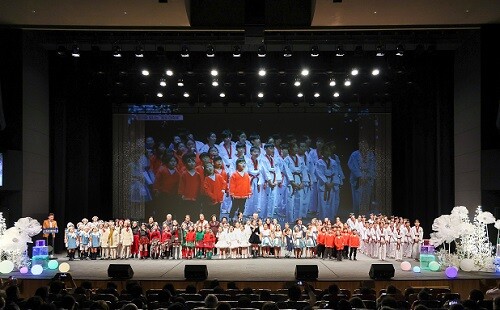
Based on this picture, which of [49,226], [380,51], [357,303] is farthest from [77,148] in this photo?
[357,303]

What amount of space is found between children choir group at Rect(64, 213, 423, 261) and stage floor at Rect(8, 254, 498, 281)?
0.53 m

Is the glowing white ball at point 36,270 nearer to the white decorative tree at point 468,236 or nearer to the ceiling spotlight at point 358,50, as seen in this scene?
the ceiling spotlight at point 358,50

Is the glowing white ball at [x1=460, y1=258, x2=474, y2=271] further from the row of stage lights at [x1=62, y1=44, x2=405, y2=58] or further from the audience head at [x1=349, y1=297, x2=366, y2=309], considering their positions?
the audience head at [x1=349, y1=297, x2=366, y2=309]

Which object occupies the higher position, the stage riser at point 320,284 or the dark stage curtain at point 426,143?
the dark stage curtain at point 426,143

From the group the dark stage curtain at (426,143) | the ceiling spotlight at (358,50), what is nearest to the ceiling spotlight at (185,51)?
the ceiling spotlight at (358,50)

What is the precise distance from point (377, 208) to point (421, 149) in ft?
15.6

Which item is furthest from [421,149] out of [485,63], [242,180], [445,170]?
[242,180]

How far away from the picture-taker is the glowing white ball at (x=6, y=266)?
53.1 ft

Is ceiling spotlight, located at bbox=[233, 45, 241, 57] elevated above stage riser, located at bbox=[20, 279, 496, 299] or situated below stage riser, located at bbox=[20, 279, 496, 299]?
above

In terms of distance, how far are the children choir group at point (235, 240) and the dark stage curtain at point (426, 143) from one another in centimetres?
243

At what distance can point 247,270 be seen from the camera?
1738cm

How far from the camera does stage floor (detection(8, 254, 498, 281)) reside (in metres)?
15.4

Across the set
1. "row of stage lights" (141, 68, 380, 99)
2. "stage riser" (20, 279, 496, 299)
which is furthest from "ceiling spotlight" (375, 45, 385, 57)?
"stage riser" (20, 279, 496, 299)

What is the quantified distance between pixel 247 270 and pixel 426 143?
9.62 metres
